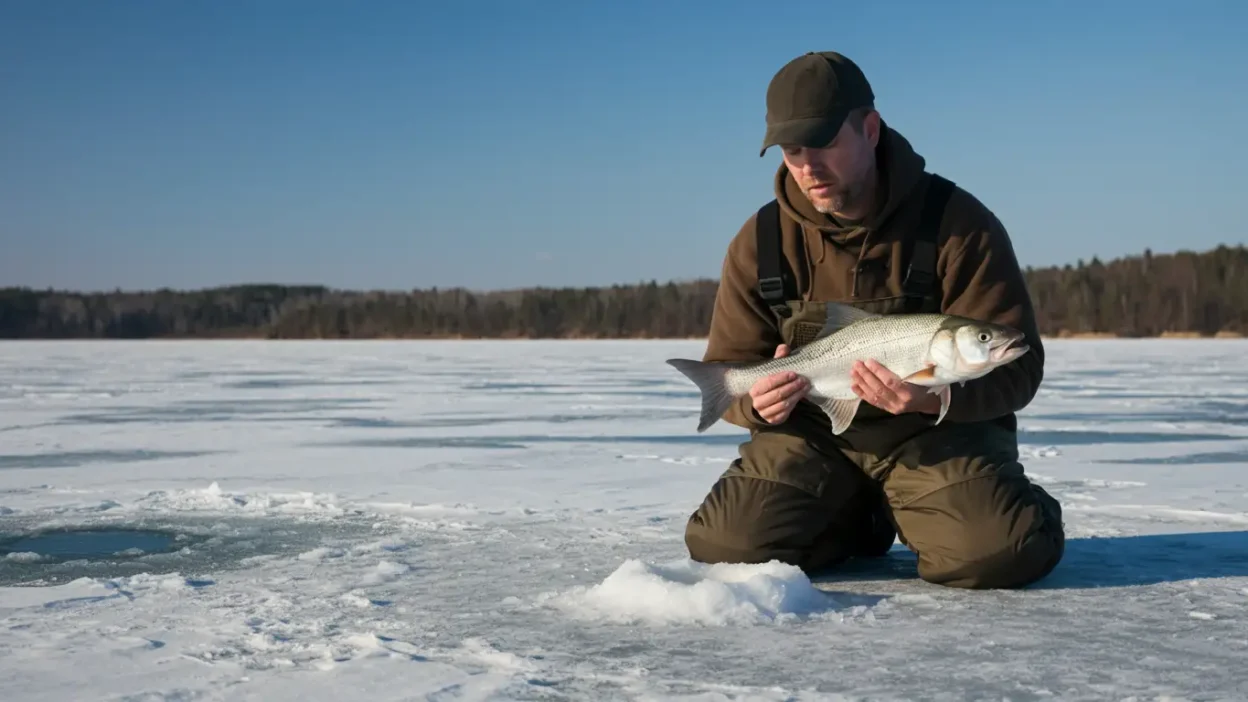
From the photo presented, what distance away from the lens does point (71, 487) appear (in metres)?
5.80

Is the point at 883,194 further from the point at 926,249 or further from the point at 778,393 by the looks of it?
the point at 778,393

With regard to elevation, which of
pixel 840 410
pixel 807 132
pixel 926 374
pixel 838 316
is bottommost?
pixel 840 410

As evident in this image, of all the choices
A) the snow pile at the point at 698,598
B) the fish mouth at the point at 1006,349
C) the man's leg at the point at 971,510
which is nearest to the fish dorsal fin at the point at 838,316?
the fish mouth at the point at 1006,349

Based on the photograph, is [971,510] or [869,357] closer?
[869,357]

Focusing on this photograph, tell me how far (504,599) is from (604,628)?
0.46 m

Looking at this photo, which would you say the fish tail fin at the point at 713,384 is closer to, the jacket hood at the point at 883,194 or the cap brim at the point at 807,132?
the jacket hood at the point at 883,194

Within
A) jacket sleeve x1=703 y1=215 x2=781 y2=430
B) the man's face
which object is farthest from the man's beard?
jacket sleeve x1=703 y1=215 x2=781 y2=430

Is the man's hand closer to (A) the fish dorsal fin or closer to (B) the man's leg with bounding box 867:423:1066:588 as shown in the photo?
(A) the fish dorsal fin

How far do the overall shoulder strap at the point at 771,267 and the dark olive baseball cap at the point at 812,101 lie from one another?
1.26ft

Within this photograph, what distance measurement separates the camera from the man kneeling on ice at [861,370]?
3.45 meters

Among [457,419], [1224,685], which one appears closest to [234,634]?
[1224,685]

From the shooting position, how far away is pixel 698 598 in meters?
3.04

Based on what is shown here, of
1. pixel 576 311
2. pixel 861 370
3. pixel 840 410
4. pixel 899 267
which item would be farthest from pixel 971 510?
pixel 576 311

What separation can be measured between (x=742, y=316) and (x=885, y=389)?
78 cm
